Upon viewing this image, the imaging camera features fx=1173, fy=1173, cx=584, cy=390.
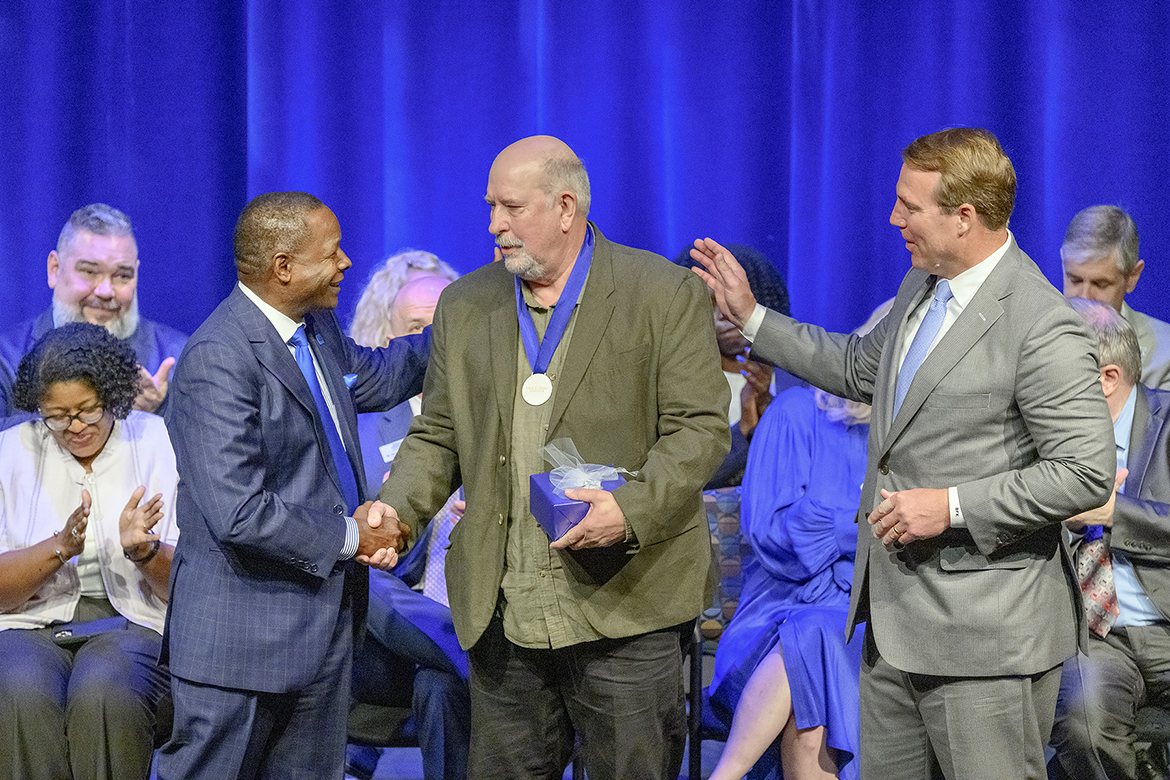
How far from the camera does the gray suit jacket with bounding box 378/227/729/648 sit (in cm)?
258

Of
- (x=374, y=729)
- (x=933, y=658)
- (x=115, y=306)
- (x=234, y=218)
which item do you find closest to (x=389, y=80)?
(x=234, y=218)

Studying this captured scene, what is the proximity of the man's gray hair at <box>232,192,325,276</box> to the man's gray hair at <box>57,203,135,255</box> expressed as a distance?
2.06 m

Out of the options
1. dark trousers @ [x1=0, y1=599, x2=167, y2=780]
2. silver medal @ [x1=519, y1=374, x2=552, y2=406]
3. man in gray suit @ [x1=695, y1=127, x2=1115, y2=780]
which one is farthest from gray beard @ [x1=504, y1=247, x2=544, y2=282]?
dark trousers @ [x1=0, y1=599, x2=167, y2=780]

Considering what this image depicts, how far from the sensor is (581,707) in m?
2.67

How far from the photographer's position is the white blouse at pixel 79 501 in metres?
3.41

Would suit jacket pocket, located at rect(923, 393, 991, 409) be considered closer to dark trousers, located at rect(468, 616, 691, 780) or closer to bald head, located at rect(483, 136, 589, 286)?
dark trousers, located at rect(468, 616, 691, 780)

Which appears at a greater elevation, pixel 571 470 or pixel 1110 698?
pixel 571 470

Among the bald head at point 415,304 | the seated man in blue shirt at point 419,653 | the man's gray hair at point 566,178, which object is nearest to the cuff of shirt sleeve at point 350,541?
the seated man in blue shirt at point 419,653

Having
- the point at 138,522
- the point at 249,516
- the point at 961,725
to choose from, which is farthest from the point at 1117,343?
the point at 138,522

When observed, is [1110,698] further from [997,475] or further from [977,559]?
[997,475]

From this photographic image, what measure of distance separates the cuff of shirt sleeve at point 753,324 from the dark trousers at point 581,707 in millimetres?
761

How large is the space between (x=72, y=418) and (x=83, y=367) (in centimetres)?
16

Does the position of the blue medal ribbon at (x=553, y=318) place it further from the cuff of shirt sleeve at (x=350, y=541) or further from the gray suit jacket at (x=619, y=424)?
the cuff of shirt sleeve at (x=350, y=541)

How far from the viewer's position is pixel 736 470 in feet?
14.1
